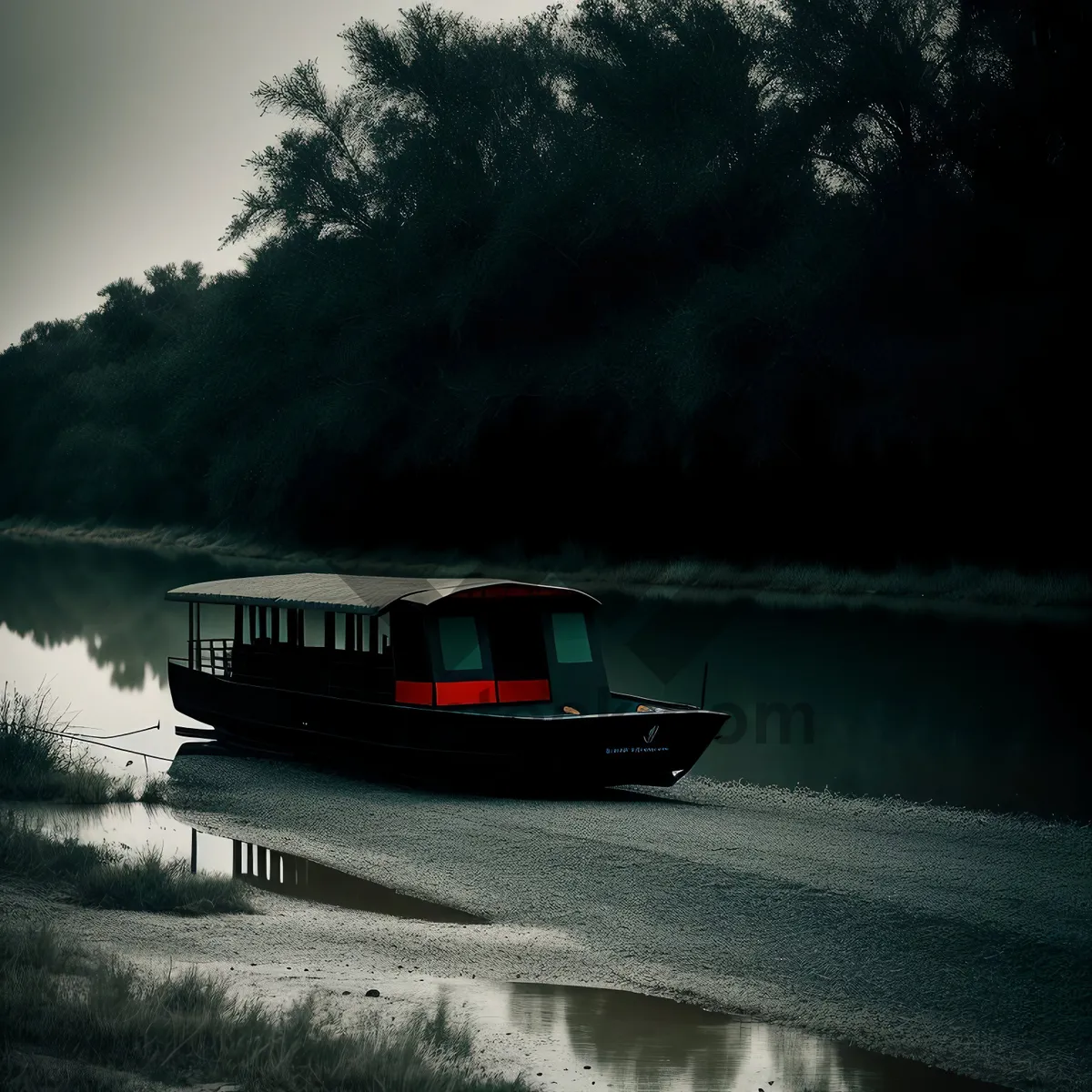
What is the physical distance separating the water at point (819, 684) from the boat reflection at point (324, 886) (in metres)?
6.34

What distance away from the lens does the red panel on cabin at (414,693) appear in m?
18.1

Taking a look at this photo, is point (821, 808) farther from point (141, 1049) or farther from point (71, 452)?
point (71, 452)

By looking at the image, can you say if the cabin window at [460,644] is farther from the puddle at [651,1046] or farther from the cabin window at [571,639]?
the puddle at [651,1046]

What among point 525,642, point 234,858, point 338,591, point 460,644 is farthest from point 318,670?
point 234,858

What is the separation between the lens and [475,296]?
166 feet

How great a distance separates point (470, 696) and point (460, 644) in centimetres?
→ 66

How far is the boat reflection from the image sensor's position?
1286cm

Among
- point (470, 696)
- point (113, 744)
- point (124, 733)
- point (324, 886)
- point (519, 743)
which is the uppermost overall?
point (470, 696)

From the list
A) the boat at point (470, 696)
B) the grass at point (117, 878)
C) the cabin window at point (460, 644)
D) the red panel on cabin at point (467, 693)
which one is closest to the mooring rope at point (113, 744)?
the boat at point (470, 696)

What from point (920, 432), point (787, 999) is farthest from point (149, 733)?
point (920, 432)

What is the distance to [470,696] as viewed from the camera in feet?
60.0

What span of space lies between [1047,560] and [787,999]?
32494mm

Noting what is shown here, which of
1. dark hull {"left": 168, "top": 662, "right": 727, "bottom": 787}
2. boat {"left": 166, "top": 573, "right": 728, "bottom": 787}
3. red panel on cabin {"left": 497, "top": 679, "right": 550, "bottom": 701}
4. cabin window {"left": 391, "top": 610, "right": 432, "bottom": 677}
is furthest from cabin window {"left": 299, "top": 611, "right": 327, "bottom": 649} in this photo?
red panel on cabin {"left": 497, "top": 679, "right": 550, "bottom": 701}

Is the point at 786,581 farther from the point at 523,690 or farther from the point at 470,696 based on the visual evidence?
the point at 470,696
